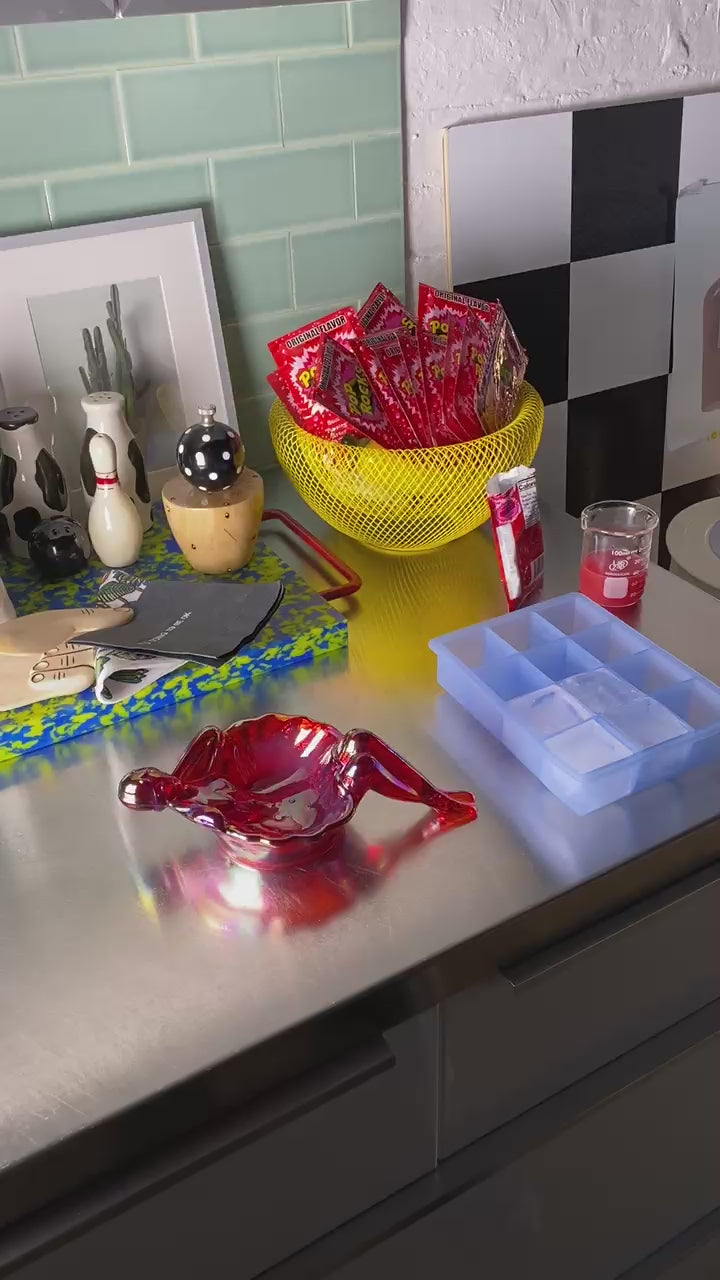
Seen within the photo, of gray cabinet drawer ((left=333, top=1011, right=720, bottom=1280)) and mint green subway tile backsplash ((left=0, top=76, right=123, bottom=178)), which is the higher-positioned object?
mint green subway tile backsplash ((left=0, top=76, right=123, bottom=178))

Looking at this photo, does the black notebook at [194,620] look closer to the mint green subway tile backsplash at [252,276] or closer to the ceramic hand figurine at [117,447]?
the ceramic hand figurine at [117,447]

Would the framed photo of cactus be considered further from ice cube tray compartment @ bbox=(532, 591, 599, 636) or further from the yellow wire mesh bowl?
ice cube tray compartment @ bbox=(532, 591, 599, 636)

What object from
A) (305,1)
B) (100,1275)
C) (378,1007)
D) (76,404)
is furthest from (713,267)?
(100,1275)

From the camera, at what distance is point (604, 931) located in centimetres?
85

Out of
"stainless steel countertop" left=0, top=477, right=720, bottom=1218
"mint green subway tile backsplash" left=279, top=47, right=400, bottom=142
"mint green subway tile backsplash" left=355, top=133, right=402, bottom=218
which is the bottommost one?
"stainless steel countertop" left=0, top=477, right=720, bottom=1218

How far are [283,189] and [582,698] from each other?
0.72m

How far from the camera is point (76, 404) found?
1235 millimetres

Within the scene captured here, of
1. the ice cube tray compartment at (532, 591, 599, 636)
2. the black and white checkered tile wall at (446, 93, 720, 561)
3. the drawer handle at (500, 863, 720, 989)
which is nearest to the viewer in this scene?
the drawer handle at (500, 863, 720, 989)

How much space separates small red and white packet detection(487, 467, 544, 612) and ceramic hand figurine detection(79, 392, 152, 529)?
1.25 feet

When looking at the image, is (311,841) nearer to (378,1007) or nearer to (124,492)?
(378,1007)

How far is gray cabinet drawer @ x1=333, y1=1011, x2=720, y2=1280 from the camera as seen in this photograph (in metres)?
0.89

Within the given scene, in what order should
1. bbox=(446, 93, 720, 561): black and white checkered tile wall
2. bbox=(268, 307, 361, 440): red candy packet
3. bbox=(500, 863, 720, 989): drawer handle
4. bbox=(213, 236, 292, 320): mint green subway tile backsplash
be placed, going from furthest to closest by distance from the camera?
bbox=(446, 93, 720, 561): black and white checkered tile wall → bbox=(213, 236, 292, 320): mint green subway tile backsplash → bbox=(268, 307, 361, 440): red candy packet → bbox=(500, 863, 720, 989): drawer handle

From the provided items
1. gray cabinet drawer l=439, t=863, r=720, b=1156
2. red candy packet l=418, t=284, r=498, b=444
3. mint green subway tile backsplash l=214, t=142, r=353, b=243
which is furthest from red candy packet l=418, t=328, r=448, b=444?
gray cabinet drawer l=439, t=863, r=720, b=1156

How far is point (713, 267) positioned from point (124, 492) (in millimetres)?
990
